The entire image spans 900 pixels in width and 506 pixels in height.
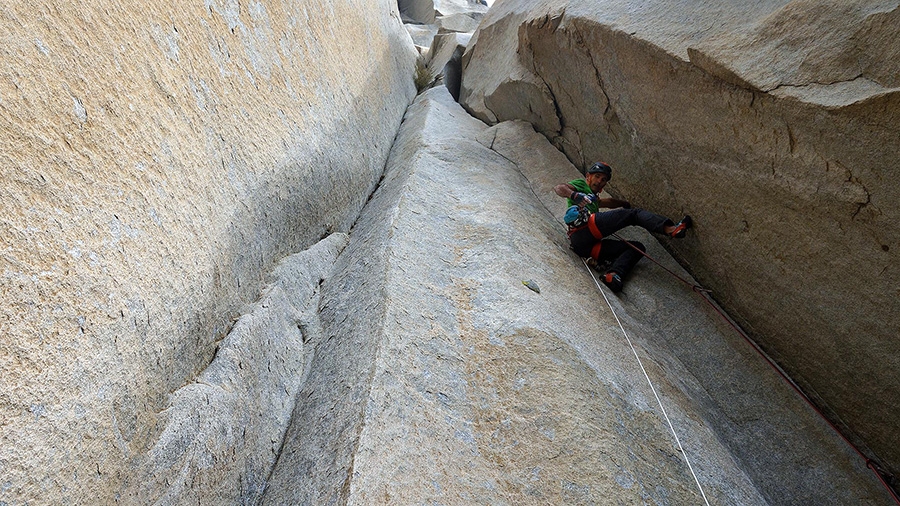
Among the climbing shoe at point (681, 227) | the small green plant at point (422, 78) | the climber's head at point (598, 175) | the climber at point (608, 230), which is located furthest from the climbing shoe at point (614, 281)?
the small green plant at point (422, 78)

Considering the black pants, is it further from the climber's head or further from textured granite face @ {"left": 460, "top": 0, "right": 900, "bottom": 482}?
the climber's head

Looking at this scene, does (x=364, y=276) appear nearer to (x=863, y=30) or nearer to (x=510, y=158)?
(x=863, y=30)

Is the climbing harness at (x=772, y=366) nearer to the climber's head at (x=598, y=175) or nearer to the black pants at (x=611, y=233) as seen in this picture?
the black pants at (x=611, y=233)

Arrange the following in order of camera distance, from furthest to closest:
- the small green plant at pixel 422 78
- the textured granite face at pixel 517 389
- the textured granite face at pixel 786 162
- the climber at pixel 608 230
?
the small green plant at pixel 422 78, the climber at pixel 608 230, the textured granite face at pixel 786 162, the textured granite face at pixel 517 389

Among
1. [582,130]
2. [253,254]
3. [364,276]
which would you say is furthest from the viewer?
[582,130]

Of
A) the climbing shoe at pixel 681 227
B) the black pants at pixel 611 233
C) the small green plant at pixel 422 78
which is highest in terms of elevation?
the climbing shoe at pixel 681 227

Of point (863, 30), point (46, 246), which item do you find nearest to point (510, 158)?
point (863, 30)

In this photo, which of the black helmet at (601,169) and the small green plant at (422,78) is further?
the small green plant at (422,78)

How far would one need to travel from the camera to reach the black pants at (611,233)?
4406 millimetres

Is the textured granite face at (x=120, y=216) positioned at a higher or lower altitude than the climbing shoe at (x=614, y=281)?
higher

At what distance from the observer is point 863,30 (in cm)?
275

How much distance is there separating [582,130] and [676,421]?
3766mm

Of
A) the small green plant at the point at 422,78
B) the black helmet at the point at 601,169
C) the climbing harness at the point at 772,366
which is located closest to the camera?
the climbing harness at the point at 772,366

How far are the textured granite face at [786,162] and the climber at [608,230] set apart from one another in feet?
0.88
